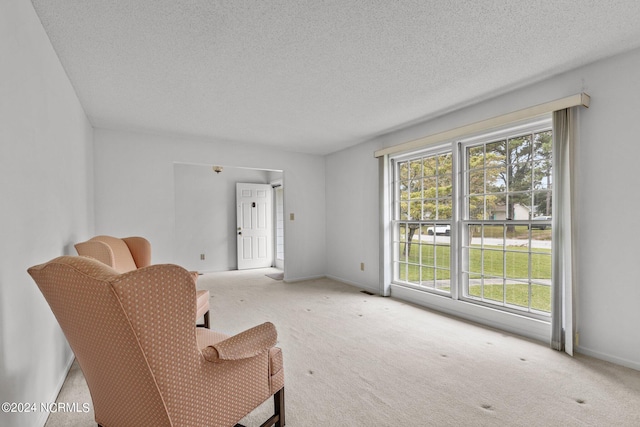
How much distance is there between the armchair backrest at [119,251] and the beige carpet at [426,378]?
912 mm

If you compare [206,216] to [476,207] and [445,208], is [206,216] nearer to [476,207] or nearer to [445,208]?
[445,208]

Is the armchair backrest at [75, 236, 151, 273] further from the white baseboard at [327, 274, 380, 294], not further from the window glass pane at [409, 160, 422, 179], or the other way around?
the window glass pane at [409, 160, 422, 179]

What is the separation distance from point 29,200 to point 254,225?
17.5 ft

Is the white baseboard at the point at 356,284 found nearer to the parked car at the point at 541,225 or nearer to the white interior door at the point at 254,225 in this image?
the white interior door at the point at 254,225

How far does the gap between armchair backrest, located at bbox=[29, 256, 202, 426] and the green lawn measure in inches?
124

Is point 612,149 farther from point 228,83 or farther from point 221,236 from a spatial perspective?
point 221,236

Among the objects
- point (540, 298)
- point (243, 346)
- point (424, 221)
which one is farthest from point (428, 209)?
point (243, 346)

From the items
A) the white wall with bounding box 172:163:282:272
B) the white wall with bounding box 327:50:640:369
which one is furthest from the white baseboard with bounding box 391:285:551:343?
the white wall with bounding box 172:163:282:272

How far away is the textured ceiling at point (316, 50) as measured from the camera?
176 cm

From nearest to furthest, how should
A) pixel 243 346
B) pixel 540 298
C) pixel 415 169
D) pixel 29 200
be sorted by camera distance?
pixel 243 346
pixel 29 200
pixel 540 298
pixel 415 169

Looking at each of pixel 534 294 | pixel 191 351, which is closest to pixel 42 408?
pixel 191 351

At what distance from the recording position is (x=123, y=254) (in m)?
2.85

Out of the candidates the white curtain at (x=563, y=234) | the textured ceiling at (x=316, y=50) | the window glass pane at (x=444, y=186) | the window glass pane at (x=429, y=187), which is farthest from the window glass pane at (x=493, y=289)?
the textured ceiling at (x=316, y=50)

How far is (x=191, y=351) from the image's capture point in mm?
1126
